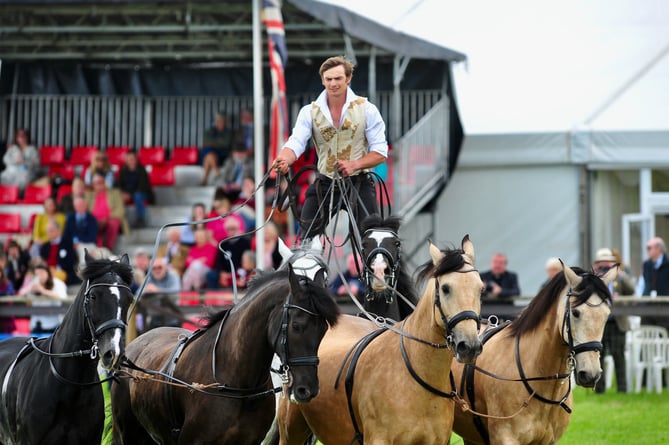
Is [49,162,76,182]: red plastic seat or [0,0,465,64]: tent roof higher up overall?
[0,0,465,64]: tent roof

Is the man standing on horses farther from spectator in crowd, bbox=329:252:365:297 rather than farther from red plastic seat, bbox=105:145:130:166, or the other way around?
red plastic seat, bbox=105:145:130:166

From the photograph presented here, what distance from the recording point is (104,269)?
7.40 metres

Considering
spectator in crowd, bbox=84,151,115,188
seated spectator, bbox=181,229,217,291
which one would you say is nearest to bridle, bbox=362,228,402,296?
seated spectator, bbox=181,229,217,291

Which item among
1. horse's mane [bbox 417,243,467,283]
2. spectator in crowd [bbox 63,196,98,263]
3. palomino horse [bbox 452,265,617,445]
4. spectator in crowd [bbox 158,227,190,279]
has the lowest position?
palomino horse [bbox 452,265,617,445]

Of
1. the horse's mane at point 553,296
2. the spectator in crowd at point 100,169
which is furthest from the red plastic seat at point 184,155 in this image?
the horse's mane at point 553,296

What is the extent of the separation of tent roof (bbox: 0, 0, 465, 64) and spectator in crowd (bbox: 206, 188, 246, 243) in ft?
9.32

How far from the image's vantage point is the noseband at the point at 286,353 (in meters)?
6.87

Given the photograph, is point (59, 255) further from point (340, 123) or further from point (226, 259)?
point (340, 123)

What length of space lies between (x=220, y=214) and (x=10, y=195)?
14.9 feet

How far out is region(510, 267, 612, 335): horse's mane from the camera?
7648 mm

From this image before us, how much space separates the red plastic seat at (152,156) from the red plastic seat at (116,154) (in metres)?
0.31

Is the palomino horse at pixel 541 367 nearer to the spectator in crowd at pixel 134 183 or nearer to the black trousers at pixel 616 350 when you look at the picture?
the black trousers at pixel 616 350

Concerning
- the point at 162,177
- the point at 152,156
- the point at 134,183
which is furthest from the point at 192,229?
the point at 152,156

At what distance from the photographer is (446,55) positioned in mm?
20141
